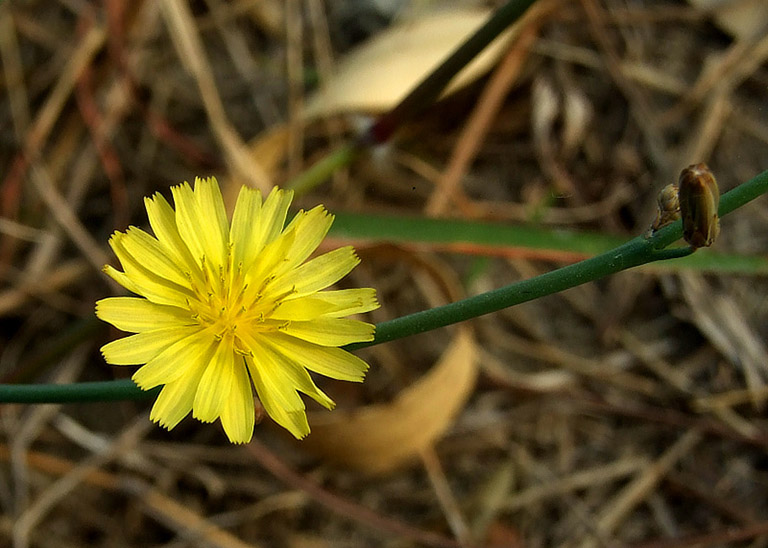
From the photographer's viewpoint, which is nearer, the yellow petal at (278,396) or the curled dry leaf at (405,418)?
the yellow petal at (278,396)

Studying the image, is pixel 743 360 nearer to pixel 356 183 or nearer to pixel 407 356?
pixel 407 356

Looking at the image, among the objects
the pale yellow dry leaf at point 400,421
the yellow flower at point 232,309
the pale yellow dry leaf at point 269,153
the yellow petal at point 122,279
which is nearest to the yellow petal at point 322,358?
the yellow flower at point 232,309

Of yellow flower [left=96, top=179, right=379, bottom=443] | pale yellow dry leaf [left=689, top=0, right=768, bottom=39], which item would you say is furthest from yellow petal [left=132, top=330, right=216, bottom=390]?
pale yellow dry leaf [left=689, top=0, right=768, bottom=39]

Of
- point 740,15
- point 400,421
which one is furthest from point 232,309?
point 740,15

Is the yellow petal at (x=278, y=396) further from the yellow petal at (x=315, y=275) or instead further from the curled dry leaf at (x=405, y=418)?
the curled dry leaf at (x=405, y=418)

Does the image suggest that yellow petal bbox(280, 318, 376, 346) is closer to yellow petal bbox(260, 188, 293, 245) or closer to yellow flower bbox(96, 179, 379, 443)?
yellow flower bbox(96, 179, 379, 443)

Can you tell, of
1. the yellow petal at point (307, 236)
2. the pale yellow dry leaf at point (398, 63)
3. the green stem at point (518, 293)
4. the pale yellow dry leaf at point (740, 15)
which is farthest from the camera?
the pale yellow dry leaf at point (740, 15)

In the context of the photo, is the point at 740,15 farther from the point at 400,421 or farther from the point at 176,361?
the point at 176,361
